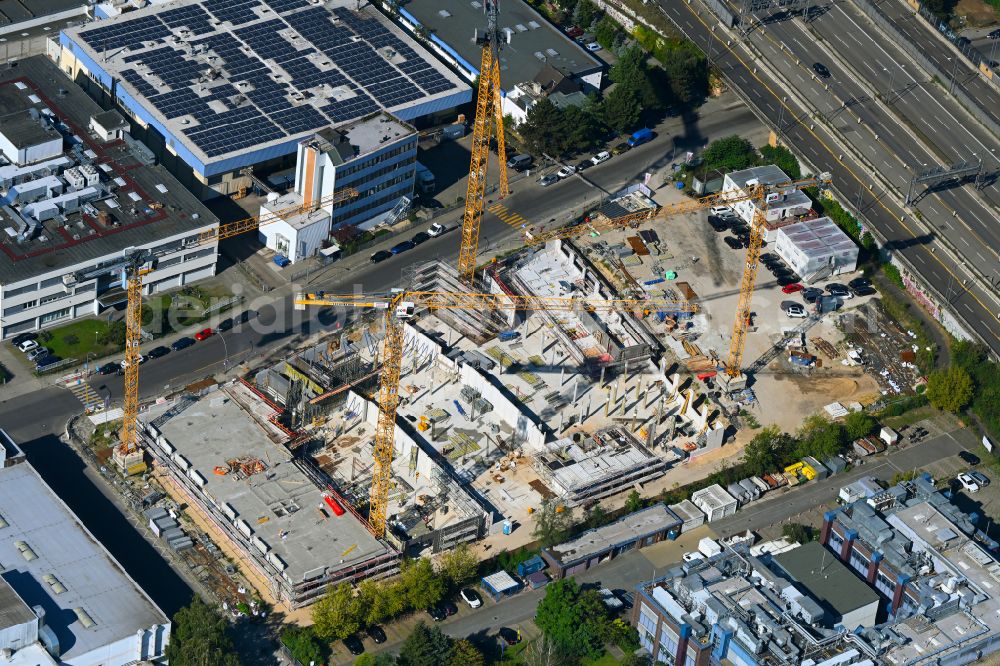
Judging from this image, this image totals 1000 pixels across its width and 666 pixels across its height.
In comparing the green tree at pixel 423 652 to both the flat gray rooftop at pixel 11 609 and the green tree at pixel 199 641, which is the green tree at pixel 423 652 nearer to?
the green tree at pixel 199 641

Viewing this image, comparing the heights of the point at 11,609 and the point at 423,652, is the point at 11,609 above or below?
below

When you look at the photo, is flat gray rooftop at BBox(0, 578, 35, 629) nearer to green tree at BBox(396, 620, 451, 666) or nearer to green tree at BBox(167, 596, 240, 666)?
green tree at BBox(167, 596, 240, 666)

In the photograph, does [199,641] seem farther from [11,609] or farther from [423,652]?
[423,652]

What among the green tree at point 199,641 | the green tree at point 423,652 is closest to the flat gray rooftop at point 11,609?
the green tree at point 199,641

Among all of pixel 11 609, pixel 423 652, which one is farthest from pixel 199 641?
pixel 423 652

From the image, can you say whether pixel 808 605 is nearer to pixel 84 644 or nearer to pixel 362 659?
pixel 362 659

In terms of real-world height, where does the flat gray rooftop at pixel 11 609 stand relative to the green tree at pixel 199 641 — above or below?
above

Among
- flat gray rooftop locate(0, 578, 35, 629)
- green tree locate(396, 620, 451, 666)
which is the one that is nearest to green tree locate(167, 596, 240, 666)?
flat gray rooftop locate(0, 578, 35, 629)

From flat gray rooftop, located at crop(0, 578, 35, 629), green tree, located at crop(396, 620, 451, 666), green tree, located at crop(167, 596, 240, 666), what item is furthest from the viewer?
green tree, located at crop(396, 620, 451, 666)
